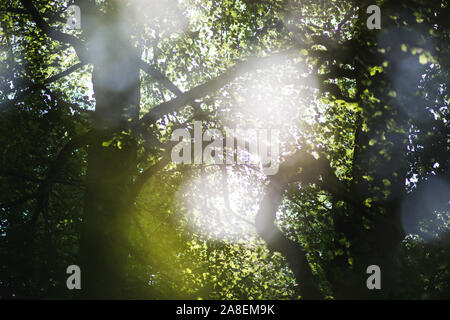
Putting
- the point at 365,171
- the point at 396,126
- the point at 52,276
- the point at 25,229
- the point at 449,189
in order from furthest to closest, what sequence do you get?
1. the point at 52,276
2. the point at 25,229
3. the point at 449,189
4. the point at 365,171
5. the point at 396,126

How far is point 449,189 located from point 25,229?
1608 cm

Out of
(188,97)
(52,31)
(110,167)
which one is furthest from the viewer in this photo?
(52,31)

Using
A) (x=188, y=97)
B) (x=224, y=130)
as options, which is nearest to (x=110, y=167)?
(x=188, y=97)

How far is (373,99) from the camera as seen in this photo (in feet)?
28.5

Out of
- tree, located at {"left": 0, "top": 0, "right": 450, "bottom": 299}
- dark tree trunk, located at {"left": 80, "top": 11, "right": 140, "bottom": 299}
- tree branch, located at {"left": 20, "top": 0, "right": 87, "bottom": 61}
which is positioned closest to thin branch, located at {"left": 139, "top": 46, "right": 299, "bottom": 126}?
tree, located at {"left": 0, "top": 0, "right": 450, "bottom": 299}

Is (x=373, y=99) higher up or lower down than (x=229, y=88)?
lower down

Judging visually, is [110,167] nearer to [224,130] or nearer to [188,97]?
[188,97]

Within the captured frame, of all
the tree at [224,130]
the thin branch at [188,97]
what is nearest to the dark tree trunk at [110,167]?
the tree at [224,130]

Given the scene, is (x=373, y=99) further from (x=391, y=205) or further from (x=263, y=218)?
(x=263, y=218)

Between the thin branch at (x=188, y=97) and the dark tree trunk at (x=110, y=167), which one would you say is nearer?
the dark tree trunk at (x=110, y=167)

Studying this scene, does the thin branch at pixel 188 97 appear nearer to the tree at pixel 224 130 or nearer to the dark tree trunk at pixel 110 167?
the tree at pixel 224 130

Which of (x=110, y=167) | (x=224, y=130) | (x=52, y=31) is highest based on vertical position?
(x=52, y=31)
